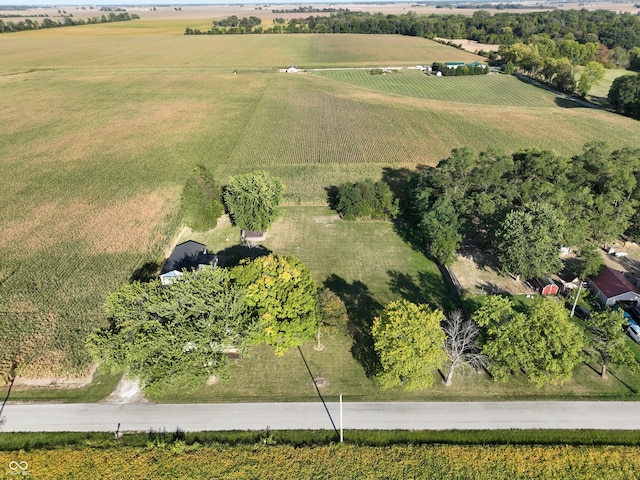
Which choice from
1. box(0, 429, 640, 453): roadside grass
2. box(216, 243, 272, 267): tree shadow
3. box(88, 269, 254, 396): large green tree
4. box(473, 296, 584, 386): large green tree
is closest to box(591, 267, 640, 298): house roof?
box(473, 296, 584, 386): large green tree

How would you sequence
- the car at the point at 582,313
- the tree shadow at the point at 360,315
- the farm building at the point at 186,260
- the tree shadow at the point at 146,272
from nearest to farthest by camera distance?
the tree shadow at the point at 360,315 → the car at the point at 582,313 → the farm building at the point at 186,260 → the tree shadow at the point at 146,272

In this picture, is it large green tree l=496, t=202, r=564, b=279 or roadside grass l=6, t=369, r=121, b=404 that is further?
large green tree l=496, t=202, r=564, b=279

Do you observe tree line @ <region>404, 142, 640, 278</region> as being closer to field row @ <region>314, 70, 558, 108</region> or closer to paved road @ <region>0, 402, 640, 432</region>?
paved road @ <region>0, 402, 640, 432</region>

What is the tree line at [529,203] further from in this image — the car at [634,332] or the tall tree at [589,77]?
the tall tree at [589,77]

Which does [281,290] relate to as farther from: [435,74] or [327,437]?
[435,74]

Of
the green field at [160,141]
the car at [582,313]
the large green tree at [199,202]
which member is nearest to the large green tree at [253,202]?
the large green tree at [199,202]

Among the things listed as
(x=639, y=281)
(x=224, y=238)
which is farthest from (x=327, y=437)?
(x=639, y=281)
